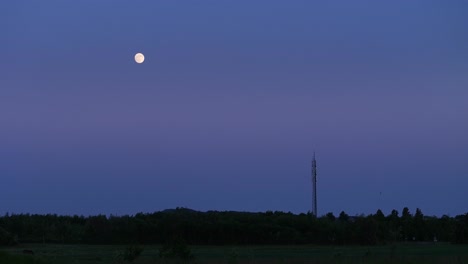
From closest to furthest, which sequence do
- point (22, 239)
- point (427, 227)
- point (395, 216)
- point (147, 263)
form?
point (147, 263) → point (22, 239) → point (427, 227) → point (395, 216)

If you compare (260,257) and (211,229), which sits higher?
(211,229)

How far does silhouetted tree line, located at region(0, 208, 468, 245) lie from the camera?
9706cm

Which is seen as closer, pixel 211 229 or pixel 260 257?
pixel 260 257

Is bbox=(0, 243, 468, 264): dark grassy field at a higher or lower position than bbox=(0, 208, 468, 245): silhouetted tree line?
lower

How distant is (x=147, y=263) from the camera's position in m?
34.9

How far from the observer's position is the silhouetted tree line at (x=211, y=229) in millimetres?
97062

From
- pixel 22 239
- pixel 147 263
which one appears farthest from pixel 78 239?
pixel 147 263

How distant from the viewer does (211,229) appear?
98.2 meters

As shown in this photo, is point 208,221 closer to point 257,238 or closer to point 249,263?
point 257,238

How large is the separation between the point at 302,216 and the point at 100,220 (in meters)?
26.7

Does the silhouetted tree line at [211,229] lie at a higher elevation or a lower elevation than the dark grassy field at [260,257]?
higher

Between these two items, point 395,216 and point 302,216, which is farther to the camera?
point 395,216

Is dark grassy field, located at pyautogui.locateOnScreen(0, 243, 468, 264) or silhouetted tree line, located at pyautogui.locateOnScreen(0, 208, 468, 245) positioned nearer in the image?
dark grassy field, located at pyautogui.locateOnScreen(0, 243, 468, 264)

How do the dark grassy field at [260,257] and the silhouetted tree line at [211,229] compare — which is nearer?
the dark grassy field at [260,257]
